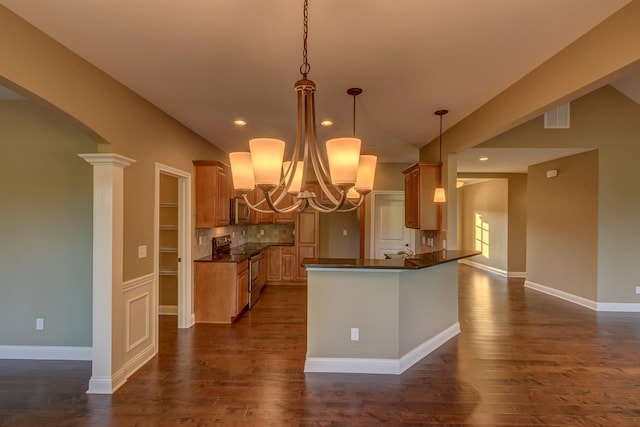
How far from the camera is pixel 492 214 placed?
852 centimetres

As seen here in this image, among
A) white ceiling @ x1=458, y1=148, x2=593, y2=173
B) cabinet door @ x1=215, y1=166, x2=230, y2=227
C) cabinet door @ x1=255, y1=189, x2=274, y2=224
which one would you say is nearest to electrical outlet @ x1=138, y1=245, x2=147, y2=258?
cabinet door @ x1=215, y1=166, x2=230, y2=227

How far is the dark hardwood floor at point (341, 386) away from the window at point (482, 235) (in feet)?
15.6

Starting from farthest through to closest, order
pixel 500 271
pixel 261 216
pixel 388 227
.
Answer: pixel 500 271, pixel 388 227, pixel 261 216

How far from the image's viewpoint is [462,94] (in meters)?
3.15

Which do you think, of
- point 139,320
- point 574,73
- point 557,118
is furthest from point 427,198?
point 139,320

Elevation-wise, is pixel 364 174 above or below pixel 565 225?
above

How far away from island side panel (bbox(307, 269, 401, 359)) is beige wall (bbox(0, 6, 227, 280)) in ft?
6.04

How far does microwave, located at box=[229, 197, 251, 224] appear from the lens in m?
5.33

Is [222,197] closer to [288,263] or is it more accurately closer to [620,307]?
[288,263]

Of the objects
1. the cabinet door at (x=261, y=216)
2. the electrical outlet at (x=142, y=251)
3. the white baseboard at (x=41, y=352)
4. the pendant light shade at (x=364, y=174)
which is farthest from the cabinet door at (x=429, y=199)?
the white baseboard at (x=41, y=352)

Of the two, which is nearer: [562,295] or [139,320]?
[139,320]

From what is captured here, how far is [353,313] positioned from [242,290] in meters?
2.29

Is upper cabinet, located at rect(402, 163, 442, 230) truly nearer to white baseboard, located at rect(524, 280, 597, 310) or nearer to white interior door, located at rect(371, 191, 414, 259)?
A: white interior door, located at rect(371, 191, 414, 259)

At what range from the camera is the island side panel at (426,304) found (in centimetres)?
314
